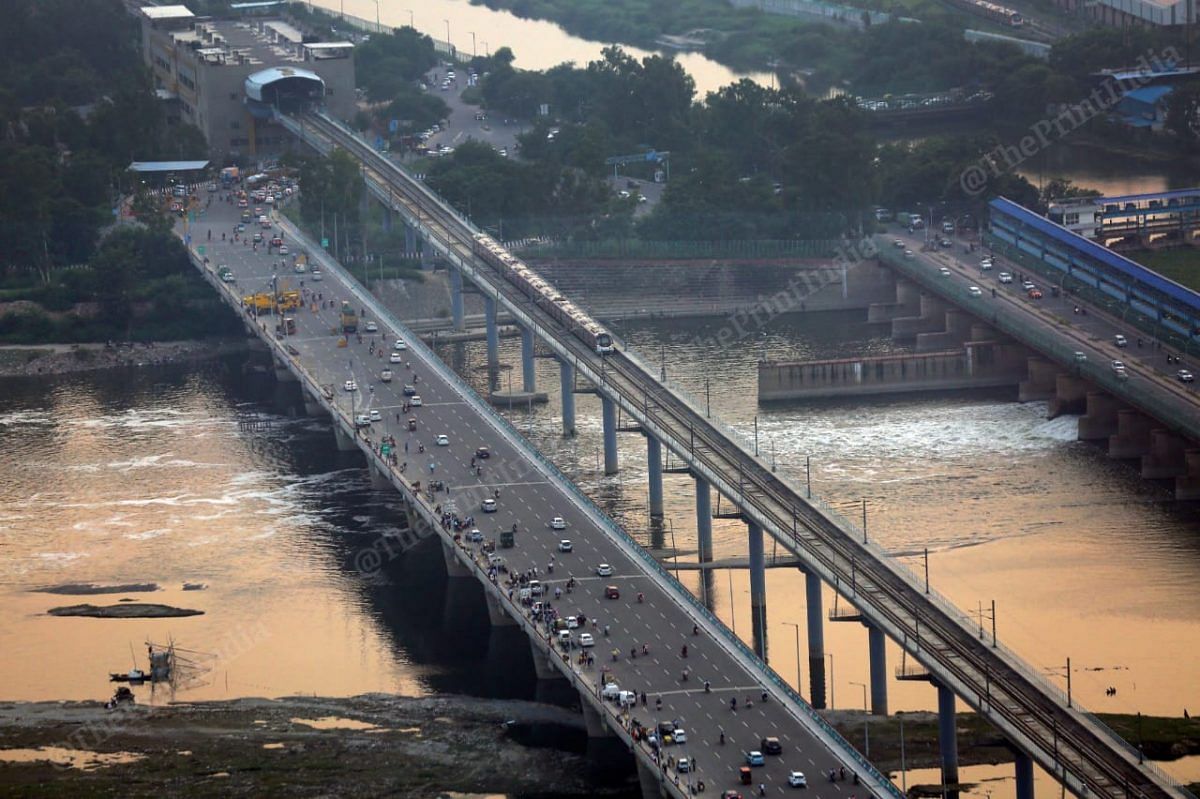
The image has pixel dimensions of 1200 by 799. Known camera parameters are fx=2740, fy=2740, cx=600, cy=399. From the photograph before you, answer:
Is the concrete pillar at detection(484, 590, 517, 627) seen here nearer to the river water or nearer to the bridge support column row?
the river water

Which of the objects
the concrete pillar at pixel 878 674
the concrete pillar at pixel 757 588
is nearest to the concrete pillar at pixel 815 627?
the concrete pillar at pixel 757 588

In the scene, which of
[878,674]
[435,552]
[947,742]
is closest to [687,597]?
[878,674]

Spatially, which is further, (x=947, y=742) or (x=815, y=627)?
(x=815, y=627)

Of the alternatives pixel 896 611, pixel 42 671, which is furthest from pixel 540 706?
pixel 42 671

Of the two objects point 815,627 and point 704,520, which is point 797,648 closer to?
point 815,627

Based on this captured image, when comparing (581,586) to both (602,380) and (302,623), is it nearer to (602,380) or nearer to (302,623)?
(302,623)
